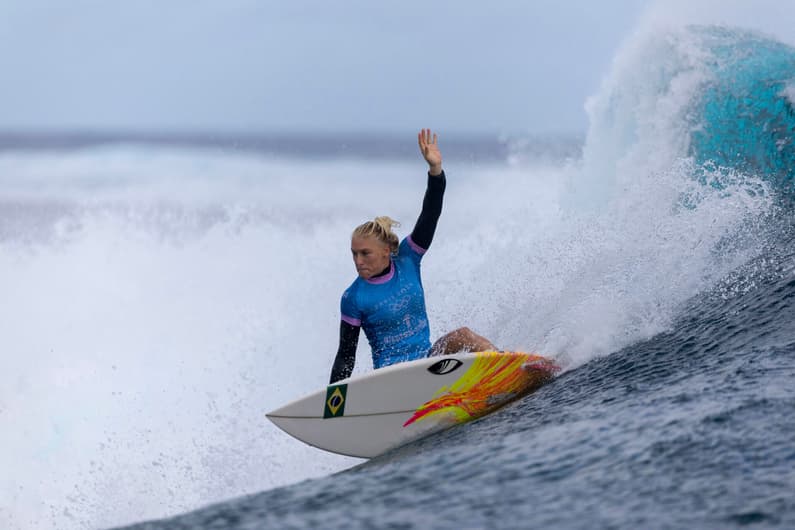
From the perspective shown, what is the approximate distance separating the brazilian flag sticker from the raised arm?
0.96m

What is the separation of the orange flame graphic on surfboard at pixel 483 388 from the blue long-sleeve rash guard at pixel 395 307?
34 cm

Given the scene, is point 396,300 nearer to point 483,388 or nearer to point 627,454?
point 483,388

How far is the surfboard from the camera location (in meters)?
5.30

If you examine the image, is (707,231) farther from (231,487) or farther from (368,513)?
(368,513)

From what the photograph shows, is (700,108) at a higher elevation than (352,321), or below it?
higher

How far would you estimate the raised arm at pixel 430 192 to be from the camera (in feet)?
17.8

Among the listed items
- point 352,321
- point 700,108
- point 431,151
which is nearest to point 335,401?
point 352,321

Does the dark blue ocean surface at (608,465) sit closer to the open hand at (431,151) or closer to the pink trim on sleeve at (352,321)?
the pink trim on sleeve at (352,321)

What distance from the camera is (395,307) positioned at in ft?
18.0

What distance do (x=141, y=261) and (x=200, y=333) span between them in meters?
3.96

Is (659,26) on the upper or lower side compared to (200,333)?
upper

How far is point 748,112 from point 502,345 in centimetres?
396

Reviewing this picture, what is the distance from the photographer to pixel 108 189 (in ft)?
93.2

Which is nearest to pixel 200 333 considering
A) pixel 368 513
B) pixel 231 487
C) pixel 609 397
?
pixel 231 487
